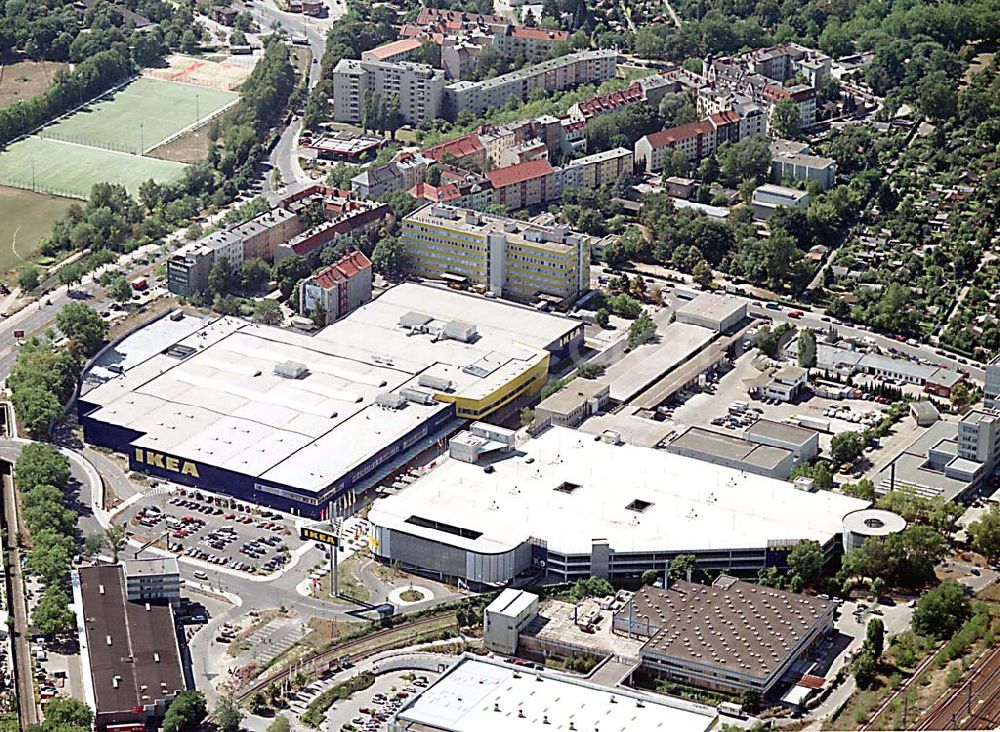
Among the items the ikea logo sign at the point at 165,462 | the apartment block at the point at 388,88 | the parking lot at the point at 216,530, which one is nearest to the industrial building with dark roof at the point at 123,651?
the parking lot at the point at 216,530

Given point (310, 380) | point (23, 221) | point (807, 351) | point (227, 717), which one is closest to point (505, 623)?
point (227, 717)

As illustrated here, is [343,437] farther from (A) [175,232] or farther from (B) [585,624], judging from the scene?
(A) [175,232]

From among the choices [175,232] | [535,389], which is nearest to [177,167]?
[175,232]

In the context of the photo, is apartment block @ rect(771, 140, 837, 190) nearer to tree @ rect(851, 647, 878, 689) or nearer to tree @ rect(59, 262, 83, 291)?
tree @ rect(59, 262, 83, 291)

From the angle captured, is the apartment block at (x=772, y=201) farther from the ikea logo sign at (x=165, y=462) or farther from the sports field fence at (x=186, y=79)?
the ikea logo sign at (x=165, y=462)


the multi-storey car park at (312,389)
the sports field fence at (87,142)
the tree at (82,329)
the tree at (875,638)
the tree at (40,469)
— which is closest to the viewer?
the tree at (875,638)

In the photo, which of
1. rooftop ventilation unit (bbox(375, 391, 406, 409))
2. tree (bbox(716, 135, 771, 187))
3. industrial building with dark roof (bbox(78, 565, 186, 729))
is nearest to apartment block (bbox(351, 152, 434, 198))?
tree (bbox(716, 135, 771, 187))
